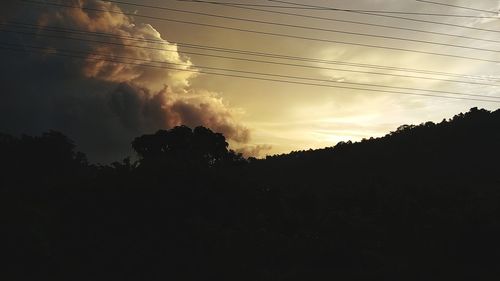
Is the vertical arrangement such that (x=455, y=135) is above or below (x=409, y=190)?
above

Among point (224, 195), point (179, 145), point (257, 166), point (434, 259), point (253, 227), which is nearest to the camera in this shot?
point (434, 259)

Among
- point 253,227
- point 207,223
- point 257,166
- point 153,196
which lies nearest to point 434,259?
point 253,227

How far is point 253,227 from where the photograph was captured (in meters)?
20.1

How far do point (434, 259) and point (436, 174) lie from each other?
37952mm

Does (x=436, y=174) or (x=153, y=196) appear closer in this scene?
(x=153, y=196)

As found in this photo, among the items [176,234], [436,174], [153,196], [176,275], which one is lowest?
[176,275]

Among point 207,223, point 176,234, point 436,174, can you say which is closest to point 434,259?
point 207,223

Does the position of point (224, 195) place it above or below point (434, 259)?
above

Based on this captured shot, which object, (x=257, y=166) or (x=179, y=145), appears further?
(x=257, y=166)

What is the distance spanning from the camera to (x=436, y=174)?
175 feet

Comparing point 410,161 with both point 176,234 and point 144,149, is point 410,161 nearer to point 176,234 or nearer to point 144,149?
point 144,149

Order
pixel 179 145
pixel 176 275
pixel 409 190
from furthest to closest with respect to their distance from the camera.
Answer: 1. pixel 179 145
2. pixel 409 190
3. pixel 176 275

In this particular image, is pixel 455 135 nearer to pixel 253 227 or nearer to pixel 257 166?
pixel 257 166

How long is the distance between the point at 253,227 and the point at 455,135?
51.5 metres
